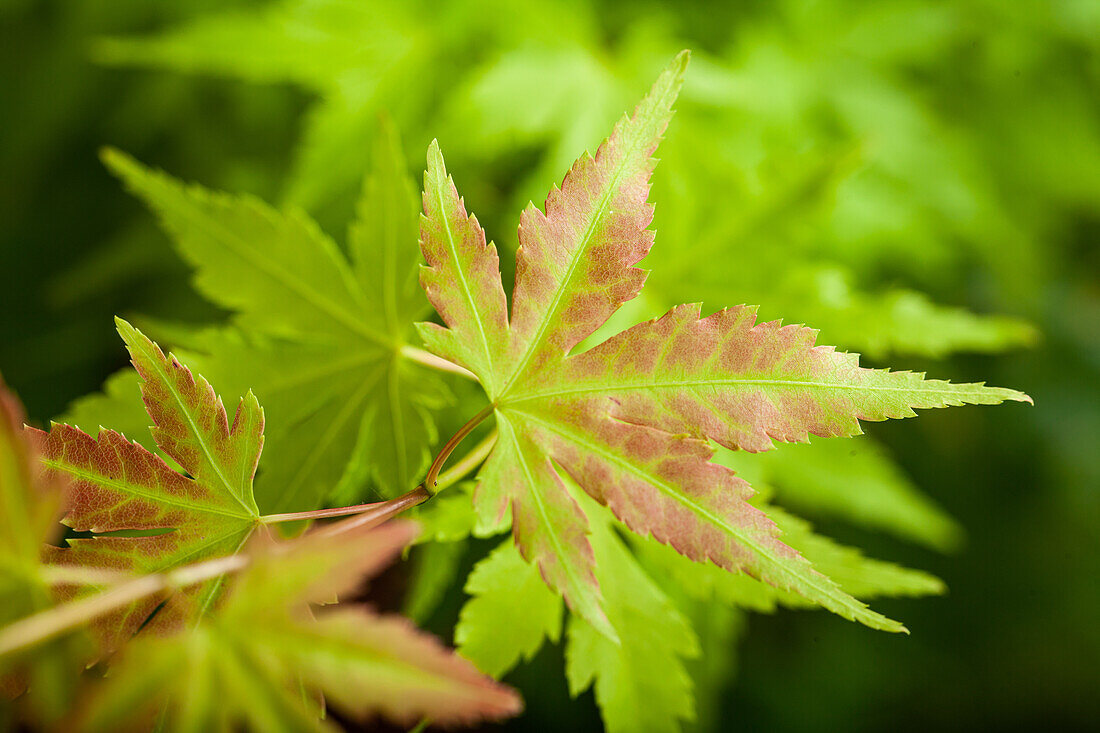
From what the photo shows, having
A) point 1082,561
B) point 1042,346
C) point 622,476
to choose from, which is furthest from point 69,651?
point 1082,561

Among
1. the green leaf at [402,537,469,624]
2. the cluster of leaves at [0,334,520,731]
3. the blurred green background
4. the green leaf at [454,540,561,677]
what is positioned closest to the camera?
the cluster of leaves at [0,334,520,731]

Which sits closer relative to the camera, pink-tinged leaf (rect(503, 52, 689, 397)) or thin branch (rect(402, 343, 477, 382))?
pink-tinged leaf (rect(503, 52, 689, 397))

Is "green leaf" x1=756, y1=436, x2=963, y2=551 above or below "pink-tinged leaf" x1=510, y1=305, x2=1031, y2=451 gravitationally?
below

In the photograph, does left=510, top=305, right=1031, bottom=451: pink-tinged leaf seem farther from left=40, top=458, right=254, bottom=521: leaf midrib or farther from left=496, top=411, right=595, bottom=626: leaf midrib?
left=40, top=458, right=254, bottom=521: leaf midrib

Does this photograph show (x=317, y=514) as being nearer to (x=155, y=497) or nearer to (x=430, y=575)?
(x=155, y=497)

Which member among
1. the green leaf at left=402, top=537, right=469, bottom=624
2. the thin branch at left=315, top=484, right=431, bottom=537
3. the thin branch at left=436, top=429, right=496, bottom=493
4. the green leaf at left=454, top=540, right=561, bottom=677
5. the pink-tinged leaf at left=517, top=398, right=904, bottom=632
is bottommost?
the green leaf at left=402, top=537, right=469, bottom=624

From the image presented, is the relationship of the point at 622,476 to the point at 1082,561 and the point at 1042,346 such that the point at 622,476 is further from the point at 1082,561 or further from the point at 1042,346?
the point at 1082,561

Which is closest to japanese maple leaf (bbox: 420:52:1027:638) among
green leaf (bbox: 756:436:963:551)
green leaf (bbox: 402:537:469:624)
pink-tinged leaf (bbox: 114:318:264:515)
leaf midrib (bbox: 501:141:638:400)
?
leaf midrib (bbox: 501:141:638:400)

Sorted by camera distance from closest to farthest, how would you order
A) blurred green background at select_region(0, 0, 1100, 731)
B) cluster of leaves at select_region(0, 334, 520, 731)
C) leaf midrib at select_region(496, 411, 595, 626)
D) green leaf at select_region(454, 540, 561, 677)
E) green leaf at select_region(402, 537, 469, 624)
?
cluster of leaves at select_region(0, 334, 520, 731) → leaf midrib at select_region(496, 411, 595, 626) → green leaf at select_region(454, 540, 561, 677) → green leaf at select_region(402, 537, 469, 624) → blurred green background at select_region(0, 0, 1100, 731)
